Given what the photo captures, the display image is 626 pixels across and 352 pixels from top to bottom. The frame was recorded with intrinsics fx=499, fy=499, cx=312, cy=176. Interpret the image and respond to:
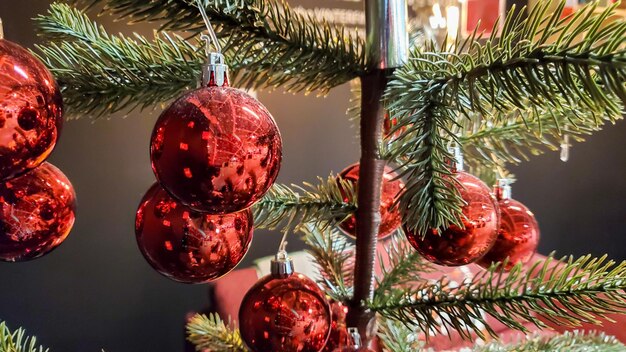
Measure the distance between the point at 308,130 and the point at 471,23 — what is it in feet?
2.57

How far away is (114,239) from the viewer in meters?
1.40

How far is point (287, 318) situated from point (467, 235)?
0.16m

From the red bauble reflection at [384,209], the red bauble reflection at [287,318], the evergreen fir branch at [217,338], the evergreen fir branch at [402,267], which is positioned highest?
the red bauble reflection at [384,209]

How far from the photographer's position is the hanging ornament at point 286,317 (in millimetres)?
408

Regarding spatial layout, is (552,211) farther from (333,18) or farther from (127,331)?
(127,331)

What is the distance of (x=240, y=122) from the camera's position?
11.5 inches

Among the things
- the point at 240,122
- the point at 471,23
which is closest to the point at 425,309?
the point at 240,122

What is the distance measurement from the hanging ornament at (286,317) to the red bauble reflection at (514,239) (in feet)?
0.63

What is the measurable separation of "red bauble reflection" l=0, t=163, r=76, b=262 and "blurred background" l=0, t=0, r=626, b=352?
766 millimetres

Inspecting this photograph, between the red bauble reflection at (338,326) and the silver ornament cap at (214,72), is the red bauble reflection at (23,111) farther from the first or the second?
the red bauble reflection at (338,326)

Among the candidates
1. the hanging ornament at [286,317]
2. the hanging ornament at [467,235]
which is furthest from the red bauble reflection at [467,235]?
the hanging ornament at [286,317]

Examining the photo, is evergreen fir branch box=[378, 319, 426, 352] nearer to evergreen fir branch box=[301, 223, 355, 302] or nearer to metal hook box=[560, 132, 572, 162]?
evergreen fir branch box=[301, 223, 355, 302]

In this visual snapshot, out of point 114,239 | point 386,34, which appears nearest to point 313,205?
point 386,34

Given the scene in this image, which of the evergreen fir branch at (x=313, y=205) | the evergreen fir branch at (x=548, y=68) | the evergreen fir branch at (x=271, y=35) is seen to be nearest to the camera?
the evergreen fir branch at (x=548, y=68)
